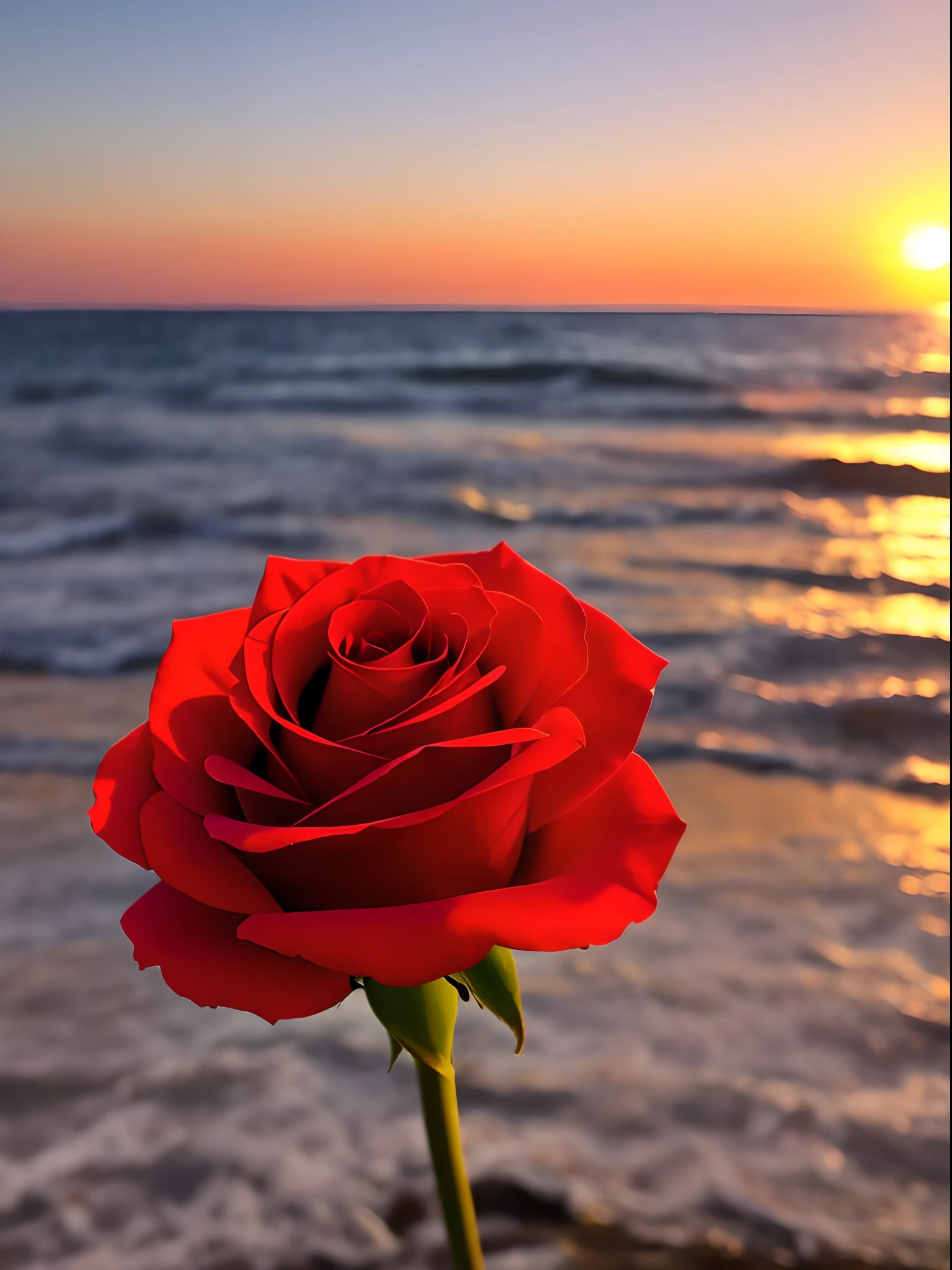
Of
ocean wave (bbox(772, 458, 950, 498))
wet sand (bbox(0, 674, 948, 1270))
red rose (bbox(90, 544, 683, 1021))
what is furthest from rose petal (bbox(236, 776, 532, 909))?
ocean wave (bbox(772, 458, 950, 498))

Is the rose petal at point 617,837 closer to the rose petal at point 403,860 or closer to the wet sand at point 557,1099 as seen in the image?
the rose petal at point 403,860

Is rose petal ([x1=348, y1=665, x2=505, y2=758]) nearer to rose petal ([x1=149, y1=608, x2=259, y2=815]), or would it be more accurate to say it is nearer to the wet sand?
rose petal ([x1=149, y1=608, x2=259, y2=815])

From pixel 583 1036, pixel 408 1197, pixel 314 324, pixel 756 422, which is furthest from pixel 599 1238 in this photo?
pixel 314 324

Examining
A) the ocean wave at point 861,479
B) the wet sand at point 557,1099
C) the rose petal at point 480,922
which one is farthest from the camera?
the ocean wave at point 861,479

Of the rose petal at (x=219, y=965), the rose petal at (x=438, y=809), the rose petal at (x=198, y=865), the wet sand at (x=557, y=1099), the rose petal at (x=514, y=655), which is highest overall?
the rose petal at (x=514, y=655)

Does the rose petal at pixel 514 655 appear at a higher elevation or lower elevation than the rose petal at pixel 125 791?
higher

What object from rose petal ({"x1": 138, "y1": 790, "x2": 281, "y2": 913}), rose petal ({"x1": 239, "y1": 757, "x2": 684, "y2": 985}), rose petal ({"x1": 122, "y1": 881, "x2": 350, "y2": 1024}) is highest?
rose petal ({"x1": 138, "y1": 790, "x2": 281, "y2": 913})

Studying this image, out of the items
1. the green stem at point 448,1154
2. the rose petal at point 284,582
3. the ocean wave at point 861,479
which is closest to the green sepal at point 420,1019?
the green stem at point 448,1154

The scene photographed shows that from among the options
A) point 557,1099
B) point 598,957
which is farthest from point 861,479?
point 557,1099

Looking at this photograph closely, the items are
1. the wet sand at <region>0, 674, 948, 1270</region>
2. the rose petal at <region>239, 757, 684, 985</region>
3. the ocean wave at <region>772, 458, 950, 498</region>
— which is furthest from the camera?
the ocean wave at <region>772, 458, 950, 498</region>
